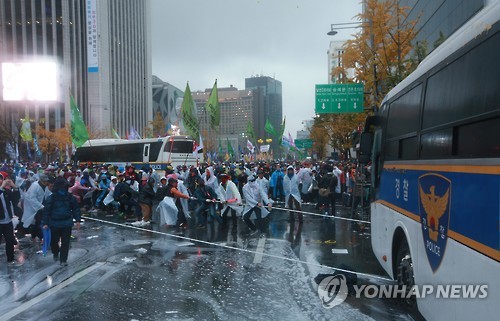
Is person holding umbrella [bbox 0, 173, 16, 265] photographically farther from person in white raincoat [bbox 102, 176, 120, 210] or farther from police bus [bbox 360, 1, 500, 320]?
police bus [bbox 360, 1, 500, 320]

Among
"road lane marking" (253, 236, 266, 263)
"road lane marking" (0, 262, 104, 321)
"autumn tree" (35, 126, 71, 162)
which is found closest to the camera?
"road lane marking" (0, 262, 104, 321)

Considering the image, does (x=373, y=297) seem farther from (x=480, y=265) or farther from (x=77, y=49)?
(x=77, y=49)

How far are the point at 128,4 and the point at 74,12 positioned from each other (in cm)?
2507

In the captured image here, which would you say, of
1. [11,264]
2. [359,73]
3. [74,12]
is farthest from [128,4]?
[11,264]

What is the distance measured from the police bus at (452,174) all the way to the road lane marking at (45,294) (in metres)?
5.28

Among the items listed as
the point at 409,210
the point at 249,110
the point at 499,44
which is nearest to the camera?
the point at 499,44

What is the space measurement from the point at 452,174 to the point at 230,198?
29.7ft

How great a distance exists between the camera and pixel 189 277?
7.63 metres

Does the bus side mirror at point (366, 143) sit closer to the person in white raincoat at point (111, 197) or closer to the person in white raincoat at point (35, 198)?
the person in white raincoat at point (35, 198)

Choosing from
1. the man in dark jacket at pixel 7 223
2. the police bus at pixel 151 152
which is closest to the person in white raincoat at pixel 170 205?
the man in dark jacket at pixel 7 223

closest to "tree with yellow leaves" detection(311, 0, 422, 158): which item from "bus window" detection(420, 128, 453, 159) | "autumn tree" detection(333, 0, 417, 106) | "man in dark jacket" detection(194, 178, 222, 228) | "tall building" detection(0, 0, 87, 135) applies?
"autumn tree" detection(333, 0, 417, 106)

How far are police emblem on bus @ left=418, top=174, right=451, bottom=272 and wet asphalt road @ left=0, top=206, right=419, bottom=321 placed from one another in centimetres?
158

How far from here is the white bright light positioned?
1540cm

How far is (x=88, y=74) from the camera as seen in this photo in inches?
3199
